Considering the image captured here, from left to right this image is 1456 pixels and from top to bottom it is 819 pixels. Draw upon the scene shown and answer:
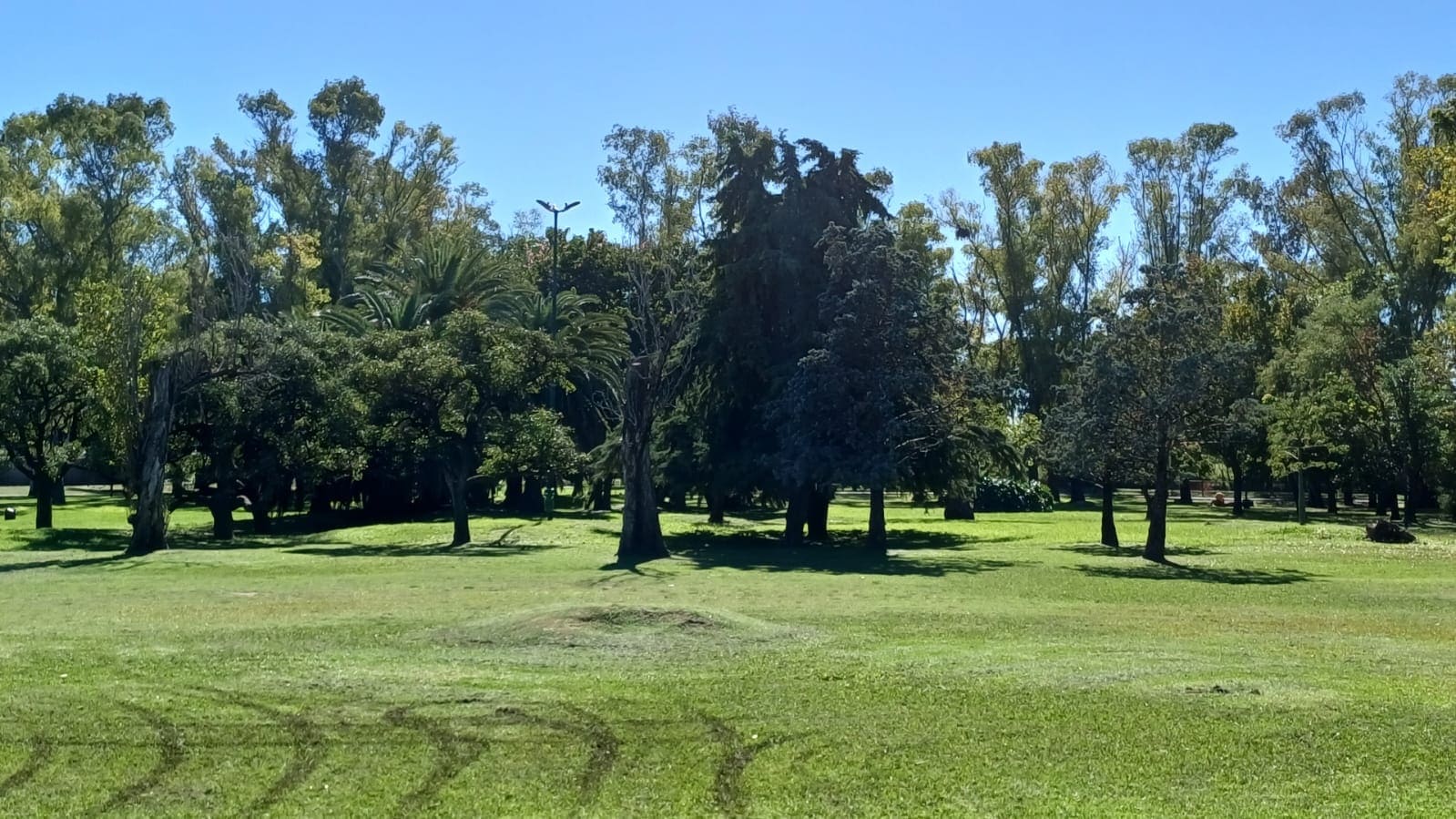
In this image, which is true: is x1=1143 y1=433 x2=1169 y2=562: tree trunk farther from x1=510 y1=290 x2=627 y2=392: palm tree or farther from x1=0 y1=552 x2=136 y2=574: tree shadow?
x1=0 y1=552 x2=136 y2=574: tree shadow

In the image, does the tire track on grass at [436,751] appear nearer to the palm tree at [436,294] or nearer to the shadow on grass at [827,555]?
the shadow on grass at [827,555]

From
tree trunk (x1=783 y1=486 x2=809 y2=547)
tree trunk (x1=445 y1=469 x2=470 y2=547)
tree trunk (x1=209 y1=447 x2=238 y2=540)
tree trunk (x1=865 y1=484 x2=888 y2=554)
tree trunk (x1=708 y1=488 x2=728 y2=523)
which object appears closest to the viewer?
tree trunk (x1=865 y1=484 x2=888 y2=554)

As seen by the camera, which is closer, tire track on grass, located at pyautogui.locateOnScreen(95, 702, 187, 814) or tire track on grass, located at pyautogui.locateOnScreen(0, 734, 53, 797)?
tire track on grass, located at pyautogui.locateOnScreen(95, 702, 187, 814)

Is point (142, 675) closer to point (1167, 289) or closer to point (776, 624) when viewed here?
point (776, 624)

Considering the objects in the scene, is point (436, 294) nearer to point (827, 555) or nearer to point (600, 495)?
point (600, 495)

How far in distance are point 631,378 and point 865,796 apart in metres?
24.3

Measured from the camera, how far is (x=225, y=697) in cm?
1159

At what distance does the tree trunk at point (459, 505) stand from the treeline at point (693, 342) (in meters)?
0.14

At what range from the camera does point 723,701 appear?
1140 centimetres

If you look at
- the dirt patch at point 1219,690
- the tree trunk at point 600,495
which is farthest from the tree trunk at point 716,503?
the dirt patch at point 1219,690

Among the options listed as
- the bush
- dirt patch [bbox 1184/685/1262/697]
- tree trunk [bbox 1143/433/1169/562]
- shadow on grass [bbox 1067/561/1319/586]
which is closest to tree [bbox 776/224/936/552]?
tree trunk [bbox 1143/433/1169/562]

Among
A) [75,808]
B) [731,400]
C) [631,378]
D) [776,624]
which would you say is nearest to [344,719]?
[75,808]

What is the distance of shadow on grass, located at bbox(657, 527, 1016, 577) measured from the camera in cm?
2878

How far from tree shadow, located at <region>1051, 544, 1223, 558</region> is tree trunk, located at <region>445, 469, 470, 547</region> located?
15977mm
